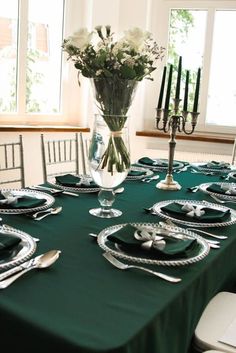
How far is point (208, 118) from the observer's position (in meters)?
4.11

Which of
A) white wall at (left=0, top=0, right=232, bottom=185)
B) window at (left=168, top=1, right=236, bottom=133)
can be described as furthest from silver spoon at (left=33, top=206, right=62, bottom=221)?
window at (left=168, top=1, right=236, bottom=133)

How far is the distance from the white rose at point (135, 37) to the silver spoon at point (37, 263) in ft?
2.54

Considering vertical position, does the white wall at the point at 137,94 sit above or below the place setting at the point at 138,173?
above

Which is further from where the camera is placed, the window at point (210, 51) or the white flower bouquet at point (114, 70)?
the window at point (210, 51)

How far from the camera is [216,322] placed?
125cm

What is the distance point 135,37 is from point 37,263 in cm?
86

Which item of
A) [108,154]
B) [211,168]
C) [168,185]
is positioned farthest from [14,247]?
[211,168]

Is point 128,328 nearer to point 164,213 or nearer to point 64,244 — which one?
point 64,244

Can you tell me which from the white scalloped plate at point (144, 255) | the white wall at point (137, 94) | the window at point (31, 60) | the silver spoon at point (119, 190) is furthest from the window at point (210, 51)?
the white scalloped plate at point (144, 255)

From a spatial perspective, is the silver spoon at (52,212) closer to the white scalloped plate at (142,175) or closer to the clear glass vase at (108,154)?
the clear glass vase at (108,154)

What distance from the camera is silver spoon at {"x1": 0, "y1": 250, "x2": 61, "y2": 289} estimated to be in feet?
3.04

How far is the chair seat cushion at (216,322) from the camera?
1.15 m

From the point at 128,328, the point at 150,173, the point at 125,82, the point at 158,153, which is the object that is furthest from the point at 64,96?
the point at 128,328

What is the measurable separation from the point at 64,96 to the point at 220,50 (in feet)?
4.99
